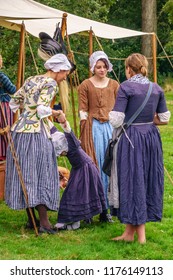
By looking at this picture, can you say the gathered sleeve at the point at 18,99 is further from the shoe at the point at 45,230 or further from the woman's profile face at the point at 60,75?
the shoe at the point at 45,230

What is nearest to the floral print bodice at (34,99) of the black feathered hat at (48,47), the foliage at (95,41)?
the black feathered hat at (48,47)

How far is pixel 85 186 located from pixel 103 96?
3.16ft

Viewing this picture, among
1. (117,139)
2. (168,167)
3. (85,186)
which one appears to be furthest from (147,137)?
(168,167)

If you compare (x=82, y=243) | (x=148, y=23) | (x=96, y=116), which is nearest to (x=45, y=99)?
(x=96, y=116)

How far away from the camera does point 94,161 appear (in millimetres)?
6828

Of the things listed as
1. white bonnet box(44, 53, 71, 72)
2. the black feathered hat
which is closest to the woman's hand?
white bonnet box(44, 53, 71, 72)

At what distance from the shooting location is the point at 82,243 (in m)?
5.95

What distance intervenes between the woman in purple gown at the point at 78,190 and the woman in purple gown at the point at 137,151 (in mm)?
510

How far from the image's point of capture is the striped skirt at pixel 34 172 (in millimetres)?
5996

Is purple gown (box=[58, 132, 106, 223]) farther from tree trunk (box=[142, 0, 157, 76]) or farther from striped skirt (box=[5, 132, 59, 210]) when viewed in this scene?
tree trunk (box=[142, 0, 157, 76])

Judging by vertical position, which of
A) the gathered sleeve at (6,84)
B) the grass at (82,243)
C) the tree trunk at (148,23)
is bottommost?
the grass at (82,243)

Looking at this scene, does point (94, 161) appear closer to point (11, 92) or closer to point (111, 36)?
point (11, 92)

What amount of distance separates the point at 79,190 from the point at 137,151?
0.81 meters

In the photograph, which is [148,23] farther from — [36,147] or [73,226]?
[36,147]
